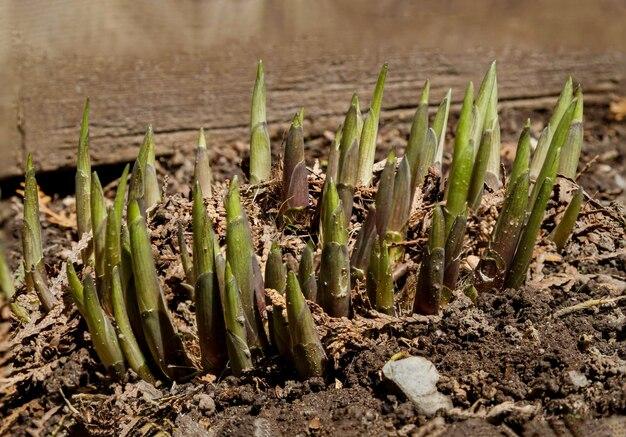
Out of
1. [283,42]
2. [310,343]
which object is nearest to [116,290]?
[310,343]

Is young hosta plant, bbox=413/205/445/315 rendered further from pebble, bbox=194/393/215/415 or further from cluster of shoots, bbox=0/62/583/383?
pebble, bbox=194/393/215/415

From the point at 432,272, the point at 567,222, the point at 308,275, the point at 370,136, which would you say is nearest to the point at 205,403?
the point at 308,275

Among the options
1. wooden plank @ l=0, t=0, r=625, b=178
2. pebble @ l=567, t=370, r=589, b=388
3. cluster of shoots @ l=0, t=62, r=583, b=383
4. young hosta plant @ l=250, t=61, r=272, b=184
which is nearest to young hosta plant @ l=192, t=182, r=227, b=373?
cluster of shoots @ l=0, t=62, r=583, b=383

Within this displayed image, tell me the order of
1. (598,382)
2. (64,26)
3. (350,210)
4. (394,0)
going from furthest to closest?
(394,0)
(64,26)
(350,210)
(598,382)

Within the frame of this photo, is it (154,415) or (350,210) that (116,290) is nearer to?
(154,415)

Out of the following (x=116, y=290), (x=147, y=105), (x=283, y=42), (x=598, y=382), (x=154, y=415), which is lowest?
(x=154, y=415)

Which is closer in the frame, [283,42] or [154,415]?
[154,415]

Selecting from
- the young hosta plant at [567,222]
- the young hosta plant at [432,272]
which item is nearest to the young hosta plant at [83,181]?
the young hosta plant at [432,272]

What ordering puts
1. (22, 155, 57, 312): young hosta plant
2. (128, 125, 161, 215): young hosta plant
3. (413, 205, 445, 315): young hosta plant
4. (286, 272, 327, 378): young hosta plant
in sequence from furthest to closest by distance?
(22, 155, 57, 312): young hosta plant → (128, 125, 161, 215): young hosta plant → (413, 205, 445, 315): young hosta plant → (286, 272, 327, 378): young hosta plant
